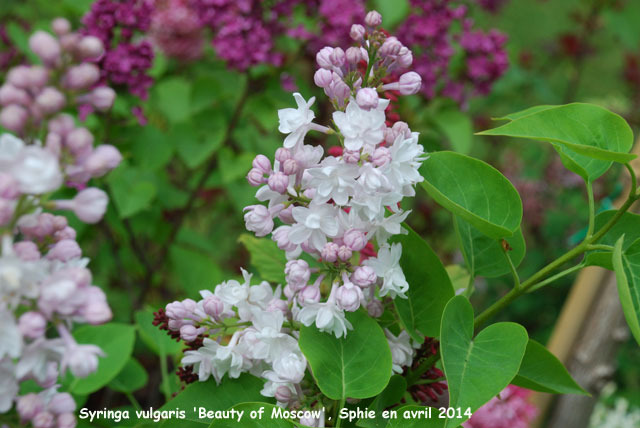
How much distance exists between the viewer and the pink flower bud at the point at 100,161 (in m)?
0.36

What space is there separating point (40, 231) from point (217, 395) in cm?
23

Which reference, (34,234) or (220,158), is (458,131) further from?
(34,234)

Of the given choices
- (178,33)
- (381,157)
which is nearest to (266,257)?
(381,157)

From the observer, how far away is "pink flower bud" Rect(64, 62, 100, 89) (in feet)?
1.16

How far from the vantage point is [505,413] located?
3.10 feet

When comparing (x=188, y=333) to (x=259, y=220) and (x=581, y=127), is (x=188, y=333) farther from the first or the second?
(x=581, y=127)

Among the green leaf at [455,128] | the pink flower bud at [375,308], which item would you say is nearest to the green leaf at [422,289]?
the pink flower bud at [375,308]

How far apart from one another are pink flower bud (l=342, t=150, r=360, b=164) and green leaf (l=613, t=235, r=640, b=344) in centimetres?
18

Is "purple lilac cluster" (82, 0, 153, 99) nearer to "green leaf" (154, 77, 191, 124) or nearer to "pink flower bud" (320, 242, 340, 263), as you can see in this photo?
"green leaf" (154, 77, 191, 124)

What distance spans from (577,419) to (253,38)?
0.98m

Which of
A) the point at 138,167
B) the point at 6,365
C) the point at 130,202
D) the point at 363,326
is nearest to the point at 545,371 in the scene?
the point at 363,326

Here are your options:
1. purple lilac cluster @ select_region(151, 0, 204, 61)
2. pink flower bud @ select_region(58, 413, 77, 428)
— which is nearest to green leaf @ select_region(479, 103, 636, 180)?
pink flower bud @ select_region(58, 413, 77, 428)

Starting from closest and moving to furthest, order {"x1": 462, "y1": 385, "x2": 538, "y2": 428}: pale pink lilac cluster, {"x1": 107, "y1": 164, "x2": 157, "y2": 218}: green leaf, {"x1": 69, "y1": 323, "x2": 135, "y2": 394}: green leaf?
{"x1": 69, "y1": 323, "x2": 135, "y2": 394}: green leaf → {"x1": 462, "y1": 385, "x2": 538, "y2": 428}: pale pink lilac cluster → {"x1": 107, "y1": 164, "x2": 157, "y2": 218}: green leaf

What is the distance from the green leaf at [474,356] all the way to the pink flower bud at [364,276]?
0.06 m
